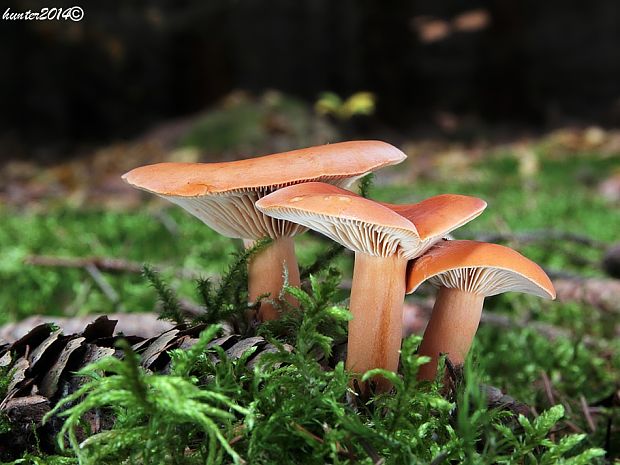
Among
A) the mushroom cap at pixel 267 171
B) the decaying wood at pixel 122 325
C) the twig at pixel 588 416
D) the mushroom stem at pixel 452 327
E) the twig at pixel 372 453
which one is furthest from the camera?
the decaying wood at pixel 122 325

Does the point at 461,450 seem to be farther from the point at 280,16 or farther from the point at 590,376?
the point at 280,16

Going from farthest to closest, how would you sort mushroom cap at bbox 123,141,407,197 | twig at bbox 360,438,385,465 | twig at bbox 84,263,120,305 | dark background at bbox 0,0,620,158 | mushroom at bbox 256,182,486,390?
dark background at bbox 0,0,620,158
twig at bbox 84,263,120,305
mushroom cap at bbox 123,141,407,197
mushroom at bbox 256,182,486,390
twig at bbox 360,438,385,465

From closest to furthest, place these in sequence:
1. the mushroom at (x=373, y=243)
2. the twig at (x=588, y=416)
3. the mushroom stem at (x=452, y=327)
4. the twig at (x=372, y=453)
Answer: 1. the twig at (x=372, y=453)
2. the mushroom at (x=373, y=243)
3. the mushroom stem at (x=452, y=327)
4. the twig at (x=588, y=416)

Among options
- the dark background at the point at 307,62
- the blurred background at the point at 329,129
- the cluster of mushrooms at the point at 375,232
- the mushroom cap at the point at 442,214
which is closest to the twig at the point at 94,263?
the blurred background at the point at 329,129

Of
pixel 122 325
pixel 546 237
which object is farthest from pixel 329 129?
pixel 122 325

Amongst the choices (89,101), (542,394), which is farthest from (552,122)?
(542,394)

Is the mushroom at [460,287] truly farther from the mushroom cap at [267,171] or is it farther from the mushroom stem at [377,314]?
the mushroom cap at [267,171]

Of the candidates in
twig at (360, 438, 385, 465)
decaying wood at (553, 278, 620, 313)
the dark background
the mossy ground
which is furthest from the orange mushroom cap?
the dark background

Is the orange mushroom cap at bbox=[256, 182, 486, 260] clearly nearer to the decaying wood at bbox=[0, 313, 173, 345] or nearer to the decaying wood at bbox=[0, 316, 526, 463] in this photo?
the decaying wood at bbox=[0, 316, 526, 463]
